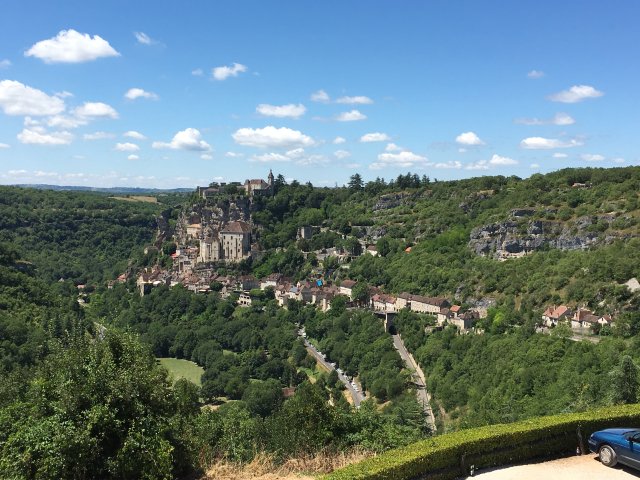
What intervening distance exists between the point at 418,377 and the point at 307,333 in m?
17.9

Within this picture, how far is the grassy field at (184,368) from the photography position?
50.2 metres

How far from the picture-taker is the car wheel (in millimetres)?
10406

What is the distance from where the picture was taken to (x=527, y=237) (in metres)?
54.8

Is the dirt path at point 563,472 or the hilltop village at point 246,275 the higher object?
the dirt path at point 563,472

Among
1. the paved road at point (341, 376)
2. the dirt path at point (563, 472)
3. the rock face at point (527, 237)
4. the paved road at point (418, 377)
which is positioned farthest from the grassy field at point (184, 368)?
the dirt path at point (563, 472)

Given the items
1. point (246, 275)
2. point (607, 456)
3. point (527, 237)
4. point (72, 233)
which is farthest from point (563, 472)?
point (72, 233)

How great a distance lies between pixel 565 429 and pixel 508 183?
71059 millimetres

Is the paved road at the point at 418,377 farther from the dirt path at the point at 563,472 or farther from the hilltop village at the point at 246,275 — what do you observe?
the dirt path at the point at 563,472

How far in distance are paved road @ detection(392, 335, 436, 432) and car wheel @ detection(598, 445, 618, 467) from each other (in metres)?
20.6

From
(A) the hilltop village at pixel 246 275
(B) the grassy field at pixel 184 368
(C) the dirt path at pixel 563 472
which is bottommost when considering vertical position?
(B) the grassy field at pixel 184 368

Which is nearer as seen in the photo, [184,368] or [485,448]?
[485,448]

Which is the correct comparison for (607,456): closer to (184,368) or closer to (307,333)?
(307,333)

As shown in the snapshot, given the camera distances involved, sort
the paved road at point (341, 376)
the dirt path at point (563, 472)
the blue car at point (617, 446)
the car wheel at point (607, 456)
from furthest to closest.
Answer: the paved road at point (341, 376) < the car wheel at point (607, 456) < the dirt path at point (563, 472) < the blue car at point (617, 446)

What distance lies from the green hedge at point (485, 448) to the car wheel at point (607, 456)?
0.81m
